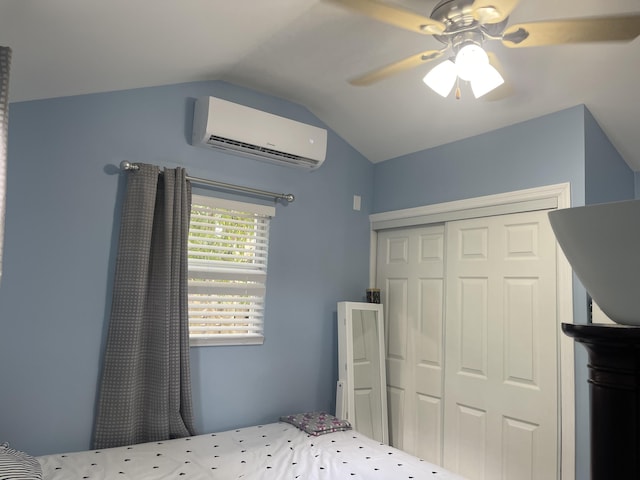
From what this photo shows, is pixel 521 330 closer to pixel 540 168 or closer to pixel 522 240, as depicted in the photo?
pixel 522 240

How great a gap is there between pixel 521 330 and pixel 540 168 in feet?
3.10

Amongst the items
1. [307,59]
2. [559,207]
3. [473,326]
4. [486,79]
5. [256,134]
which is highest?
[307,59]

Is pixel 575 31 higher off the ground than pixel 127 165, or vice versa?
pixel 575 31

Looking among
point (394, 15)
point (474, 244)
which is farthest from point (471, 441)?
point (394, 15)

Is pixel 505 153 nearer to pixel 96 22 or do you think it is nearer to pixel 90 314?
pixel 96 22

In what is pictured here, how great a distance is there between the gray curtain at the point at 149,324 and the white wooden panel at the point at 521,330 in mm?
1883

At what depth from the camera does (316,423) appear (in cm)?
303

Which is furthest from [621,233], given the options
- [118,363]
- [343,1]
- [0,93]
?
[118,363]

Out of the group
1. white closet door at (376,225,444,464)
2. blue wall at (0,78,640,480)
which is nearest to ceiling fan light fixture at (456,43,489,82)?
blue wall at (0,78,640,480)

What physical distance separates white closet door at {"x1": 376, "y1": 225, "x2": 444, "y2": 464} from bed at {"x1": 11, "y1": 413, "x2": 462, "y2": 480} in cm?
73

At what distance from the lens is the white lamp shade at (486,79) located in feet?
6.36

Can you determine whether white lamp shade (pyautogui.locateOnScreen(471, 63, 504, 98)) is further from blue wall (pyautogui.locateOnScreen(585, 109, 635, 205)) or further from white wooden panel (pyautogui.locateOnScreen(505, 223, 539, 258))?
white wooden panel (pyautogui.locateOnScreen(505, 223, 539, 258))

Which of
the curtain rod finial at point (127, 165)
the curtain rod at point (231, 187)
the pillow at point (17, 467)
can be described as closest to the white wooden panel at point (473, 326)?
the curtain rod at point (231, 187)

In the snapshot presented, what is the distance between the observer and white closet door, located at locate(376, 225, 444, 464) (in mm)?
3371
